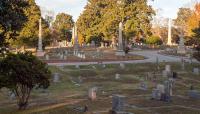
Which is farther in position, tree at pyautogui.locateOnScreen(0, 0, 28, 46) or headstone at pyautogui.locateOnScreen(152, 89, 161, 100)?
headstone at pyautogui.locateOnScreen(152, 89, 161, 100)

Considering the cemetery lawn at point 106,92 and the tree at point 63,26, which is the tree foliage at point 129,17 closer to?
the cemetery lawn at point 106,92

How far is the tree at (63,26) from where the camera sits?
12068 cm

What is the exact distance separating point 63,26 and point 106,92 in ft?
313

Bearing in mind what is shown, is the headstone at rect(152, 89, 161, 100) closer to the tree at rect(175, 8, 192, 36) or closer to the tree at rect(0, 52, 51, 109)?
the tree at rect(0, 52, 51, 109)

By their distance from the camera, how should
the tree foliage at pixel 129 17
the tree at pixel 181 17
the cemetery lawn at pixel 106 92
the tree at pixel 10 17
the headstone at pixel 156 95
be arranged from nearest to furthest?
the tree at pixel 10 17, the cemetery lawn at pixel 106 92, the headstone at pixel 156 95, the tree foliage at pixel 129 17, the tree at pixel 181 17

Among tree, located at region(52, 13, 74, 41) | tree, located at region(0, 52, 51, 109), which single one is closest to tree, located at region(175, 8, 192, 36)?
tree, located at region(52, 13, 74, 41)

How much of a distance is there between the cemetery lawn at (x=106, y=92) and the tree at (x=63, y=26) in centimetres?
7237

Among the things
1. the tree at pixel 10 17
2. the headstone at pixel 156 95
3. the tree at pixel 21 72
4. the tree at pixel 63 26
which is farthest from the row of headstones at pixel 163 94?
the tree at pixel 63 26

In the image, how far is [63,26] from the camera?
411 ft

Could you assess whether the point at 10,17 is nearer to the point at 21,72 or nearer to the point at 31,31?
the point at 21,72

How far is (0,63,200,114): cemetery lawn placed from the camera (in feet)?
76.1

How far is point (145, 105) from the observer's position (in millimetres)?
24797

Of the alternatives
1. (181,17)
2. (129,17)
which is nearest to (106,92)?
(129,17)

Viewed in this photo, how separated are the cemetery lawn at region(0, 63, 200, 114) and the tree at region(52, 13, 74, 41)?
72.4 meters
